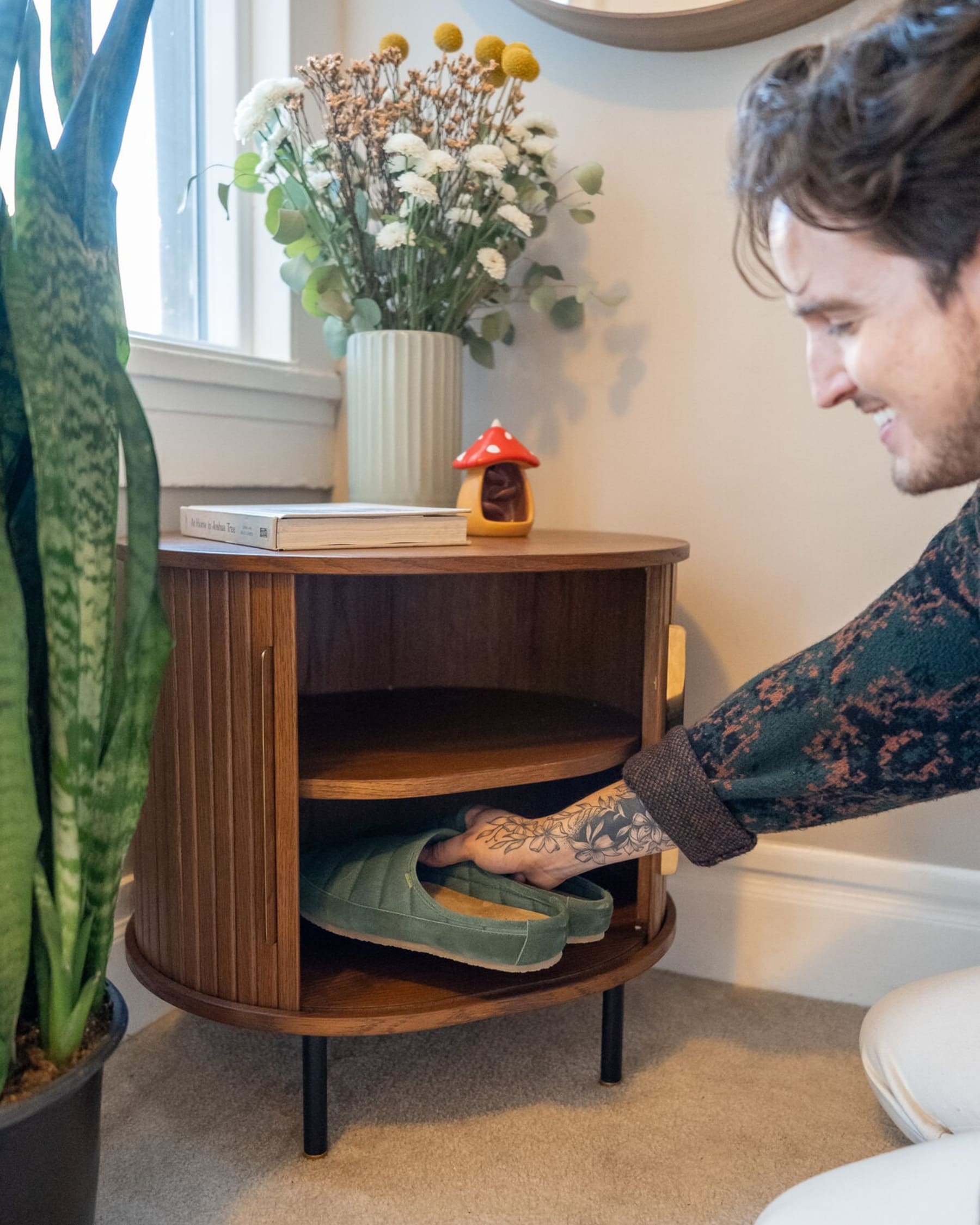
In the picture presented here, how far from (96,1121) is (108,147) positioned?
0.74 metres

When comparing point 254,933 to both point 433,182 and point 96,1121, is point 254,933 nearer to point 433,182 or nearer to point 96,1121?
point 96,1121

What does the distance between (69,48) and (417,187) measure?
1.58ft

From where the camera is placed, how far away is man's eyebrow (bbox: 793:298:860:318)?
29.3 inches

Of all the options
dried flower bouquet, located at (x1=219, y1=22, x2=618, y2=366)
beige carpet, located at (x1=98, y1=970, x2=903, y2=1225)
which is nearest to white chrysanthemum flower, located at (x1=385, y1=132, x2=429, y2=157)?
dried flower bouquet, located at (x1=219, y1=22, x2=618, y2=366)

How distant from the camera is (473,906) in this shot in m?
1.04

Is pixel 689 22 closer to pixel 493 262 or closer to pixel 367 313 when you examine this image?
pixel 493 262

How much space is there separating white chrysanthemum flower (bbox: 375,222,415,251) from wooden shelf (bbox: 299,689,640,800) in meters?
0.55

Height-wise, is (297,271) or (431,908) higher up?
(297,271)

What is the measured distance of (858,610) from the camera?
1.38 m

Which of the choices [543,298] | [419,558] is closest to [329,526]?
[419,558]

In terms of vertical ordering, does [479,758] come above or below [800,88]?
below

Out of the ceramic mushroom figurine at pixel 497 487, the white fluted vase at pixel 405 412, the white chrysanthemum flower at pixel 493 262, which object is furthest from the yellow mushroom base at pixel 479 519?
the white chrysanthemum flower at pixel 493 262

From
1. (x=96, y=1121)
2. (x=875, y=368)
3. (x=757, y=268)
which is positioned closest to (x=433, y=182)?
(x=757, y=268)

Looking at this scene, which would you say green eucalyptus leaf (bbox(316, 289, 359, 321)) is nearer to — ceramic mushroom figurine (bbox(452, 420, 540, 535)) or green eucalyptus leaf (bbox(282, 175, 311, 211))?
green eucalyptus leaf (bbox(282, 175, 311, 211))
